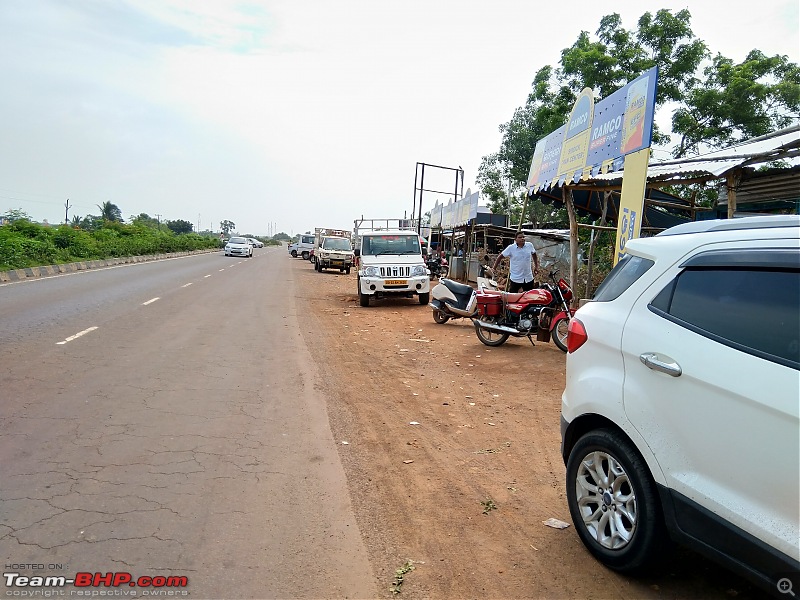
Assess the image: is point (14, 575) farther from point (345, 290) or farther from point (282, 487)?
point (345, 290)

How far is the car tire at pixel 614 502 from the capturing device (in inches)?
114

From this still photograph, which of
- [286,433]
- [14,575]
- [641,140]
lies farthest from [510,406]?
[14,575]

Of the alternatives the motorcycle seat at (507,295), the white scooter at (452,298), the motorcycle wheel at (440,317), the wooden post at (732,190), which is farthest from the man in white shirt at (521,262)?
the wooden post at (732,190)

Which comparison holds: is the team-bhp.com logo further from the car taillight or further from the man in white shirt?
the man in white shirt

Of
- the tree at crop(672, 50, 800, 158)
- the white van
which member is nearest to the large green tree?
the tree at crop(672, 50, 800, 158)

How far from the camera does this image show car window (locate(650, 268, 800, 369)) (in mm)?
2418

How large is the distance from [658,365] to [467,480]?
2035 mm

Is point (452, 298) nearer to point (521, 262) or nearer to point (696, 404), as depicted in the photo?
point (521, 262)

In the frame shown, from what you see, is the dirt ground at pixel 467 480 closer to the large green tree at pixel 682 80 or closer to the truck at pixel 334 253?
A: the large green tree at pixel 682 80

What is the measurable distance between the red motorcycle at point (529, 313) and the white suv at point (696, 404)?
6.15 meters

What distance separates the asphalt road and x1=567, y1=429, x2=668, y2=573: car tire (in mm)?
1271

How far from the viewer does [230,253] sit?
51969mm

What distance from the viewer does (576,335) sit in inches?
145

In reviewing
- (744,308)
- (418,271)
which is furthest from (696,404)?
(418,271)
